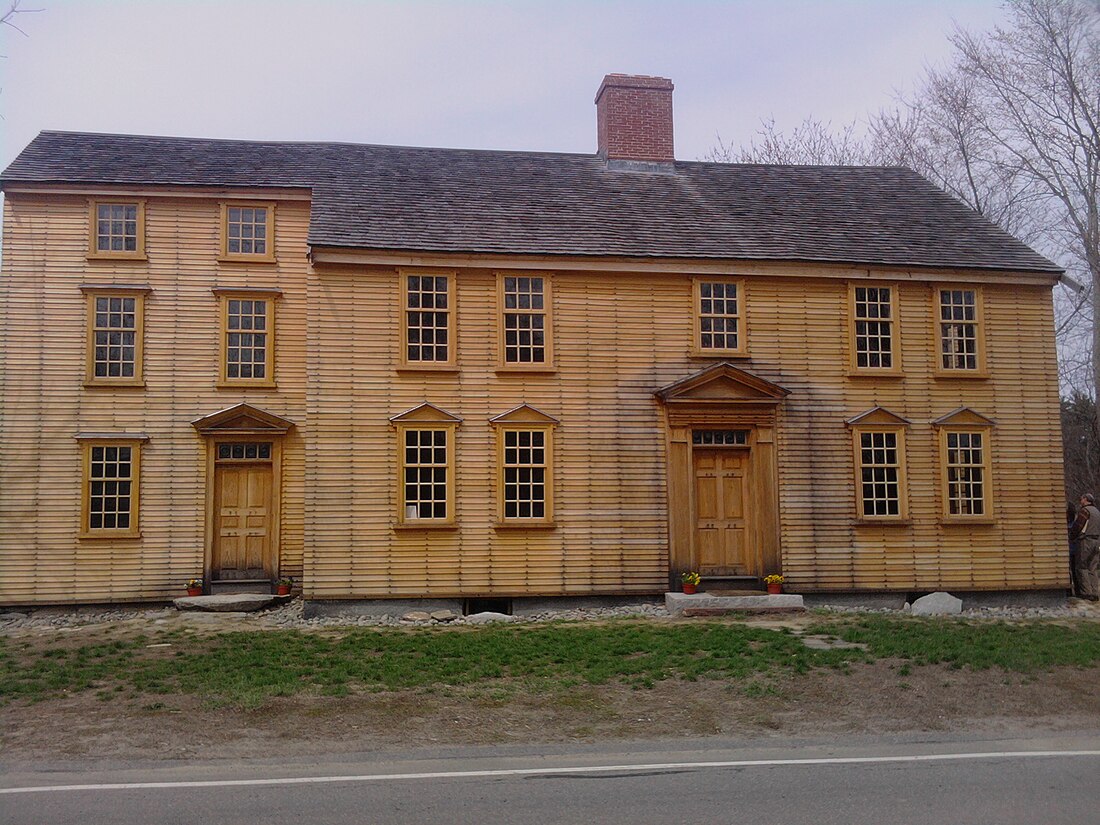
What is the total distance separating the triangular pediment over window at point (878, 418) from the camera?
18.3 m

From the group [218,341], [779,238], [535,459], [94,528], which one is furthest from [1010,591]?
[94,528]

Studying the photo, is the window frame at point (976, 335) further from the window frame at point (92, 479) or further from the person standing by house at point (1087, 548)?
the window frame at point (92, 479)

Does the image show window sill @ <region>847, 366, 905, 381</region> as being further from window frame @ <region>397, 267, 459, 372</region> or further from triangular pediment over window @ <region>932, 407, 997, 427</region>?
window frame @ <region>397, 267, 459, 372</region>

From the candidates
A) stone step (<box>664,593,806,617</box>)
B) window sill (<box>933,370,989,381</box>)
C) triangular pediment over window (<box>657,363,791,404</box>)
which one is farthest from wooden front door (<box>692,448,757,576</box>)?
window sill (<box>933,370,989,381</box>)

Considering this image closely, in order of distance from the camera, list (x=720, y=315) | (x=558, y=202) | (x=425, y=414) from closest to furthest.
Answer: (x=425, y=414) < (x=720, y=315) < (x=558, y=202)

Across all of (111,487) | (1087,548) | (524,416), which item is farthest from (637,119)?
(111,487)

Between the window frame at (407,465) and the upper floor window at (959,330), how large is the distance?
29.7 feet

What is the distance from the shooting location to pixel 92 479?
18062mm

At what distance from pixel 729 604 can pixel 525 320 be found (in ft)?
19.4

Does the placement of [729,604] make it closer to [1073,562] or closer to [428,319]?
[428,319]

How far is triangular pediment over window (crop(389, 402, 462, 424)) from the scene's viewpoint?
56.2 feet

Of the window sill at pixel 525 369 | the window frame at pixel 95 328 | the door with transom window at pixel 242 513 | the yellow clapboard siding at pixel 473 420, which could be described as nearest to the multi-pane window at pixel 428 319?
the yellow clapboard siding at pixel 473 420

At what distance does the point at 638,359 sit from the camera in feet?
59.0

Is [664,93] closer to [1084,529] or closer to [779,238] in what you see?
[779,238]
